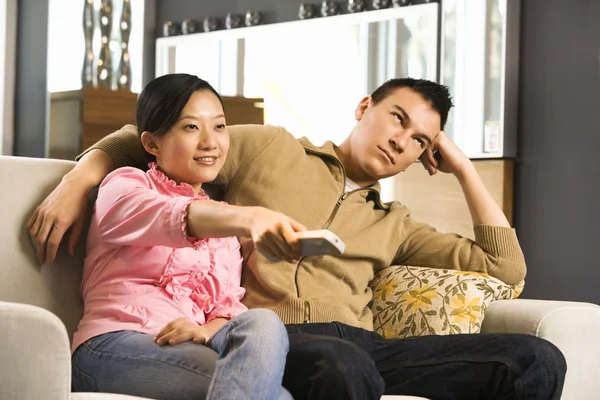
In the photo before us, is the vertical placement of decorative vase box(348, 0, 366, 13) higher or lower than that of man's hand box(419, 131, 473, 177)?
higher

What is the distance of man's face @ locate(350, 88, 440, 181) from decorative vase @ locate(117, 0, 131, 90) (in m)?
3.55

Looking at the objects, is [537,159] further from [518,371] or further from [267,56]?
[518,371]

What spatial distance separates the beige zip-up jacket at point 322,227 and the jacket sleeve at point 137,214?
0.74ft

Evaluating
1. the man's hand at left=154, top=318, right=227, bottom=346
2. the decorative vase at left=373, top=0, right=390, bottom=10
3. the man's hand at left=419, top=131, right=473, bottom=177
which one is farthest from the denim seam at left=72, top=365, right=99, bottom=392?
the decorative vase at left=373, top=0, right=390, bottom=10

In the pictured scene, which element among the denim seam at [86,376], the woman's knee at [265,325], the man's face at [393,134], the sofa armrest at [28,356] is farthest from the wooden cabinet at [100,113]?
the sofa armrest at [28,356]

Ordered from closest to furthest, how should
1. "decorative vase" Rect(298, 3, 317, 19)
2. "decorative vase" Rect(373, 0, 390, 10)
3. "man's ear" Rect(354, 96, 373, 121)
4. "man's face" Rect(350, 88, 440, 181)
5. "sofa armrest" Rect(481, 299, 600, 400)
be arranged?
1. "sofa armrest" Rect(481, 299, 600, 400)
2. "man's face" Rect(350, 88, 440, 181)
3. "man's ear" Rect(354, 96, 373, 121)
4. "decorative vase" Rect(373, 0, 390, 10)
5. "decorative vase" Rect(298, 3, 317, 19)

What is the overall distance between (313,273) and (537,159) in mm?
2270

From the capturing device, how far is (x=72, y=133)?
5152 mm

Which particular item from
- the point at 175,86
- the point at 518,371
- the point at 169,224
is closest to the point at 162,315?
the point at 169,224

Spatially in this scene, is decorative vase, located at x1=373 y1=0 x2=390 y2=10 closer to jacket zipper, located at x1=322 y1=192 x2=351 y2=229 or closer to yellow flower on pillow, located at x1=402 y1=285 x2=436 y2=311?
jacket zipper, located at x1=322 y1=192 x2=351 y2=229

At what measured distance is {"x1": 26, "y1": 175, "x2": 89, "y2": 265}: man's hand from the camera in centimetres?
187

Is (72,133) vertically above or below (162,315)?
above

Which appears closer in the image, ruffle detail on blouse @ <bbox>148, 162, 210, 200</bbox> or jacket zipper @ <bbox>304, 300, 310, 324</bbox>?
ruffle detail on blouse @ <bbox>148, 162, 210, 200</bbox>

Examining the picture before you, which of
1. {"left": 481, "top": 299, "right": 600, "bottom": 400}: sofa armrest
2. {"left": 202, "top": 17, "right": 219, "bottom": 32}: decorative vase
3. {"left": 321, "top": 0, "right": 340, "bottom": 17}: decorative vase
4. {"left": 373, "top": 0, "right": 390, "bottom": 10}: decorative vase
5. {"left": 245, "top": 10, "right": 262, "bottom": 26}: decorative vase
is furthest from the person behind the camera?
{"left": 202, "top": 17, "right": 219, "bottom": 32}: decorative vase
